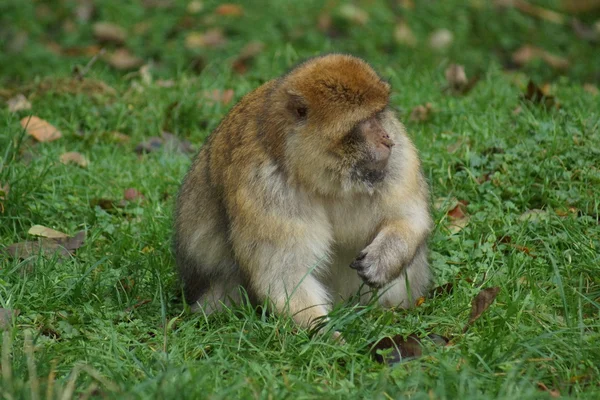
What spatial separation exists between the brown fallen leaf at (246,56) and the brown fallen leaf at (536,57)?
2590 millimetres

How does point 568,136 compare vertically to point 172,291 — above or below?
above

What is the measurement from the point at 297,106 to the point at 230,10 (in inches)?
237

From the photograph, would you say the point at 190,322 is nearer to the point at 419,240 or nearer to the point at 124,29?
the point at 419,240

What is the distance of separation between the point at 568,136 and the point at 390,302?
1869 mm

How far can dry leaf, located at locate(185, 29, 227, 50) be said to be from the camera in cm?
954

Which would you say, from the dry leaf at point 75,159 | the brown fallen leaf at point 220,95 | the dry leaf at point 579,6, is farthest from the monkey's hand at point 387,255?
the dry leaf at point 579,6

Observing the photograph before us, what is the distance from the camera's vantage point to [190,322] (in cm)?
457

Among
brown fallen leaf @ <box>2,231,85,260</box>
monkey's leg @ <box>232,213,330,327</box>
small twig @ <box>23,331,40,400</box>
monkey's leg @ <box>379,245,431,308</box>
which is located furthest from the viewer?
brown fallen leaf @ <box>2,231,85,260</box>

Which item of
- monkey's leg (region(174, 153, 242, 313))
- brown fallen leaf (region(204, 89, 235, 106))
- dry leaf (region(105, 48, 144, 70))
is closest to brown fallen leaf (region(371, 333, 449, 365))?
monkey's leg (region(174, 153, 242, 313))

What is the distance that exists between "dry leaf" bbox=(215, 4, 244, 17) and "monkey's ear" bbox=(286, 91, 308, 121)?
19.2 ft

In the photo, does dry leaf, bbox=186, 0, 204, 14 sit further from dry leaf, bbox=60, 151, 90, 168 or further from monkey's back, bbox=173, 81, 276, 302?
monkey's back, bbox=173, 81, 276, 302

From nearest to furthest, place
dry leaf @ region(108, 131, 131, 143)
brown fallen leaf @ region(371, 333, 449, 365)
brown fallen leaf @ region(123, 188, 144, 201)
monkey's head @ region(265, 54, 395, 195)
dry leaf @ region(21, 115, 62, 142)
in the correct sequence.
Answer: brown fallen leaf @ region(371, 333, 449, 365) → monkey's head @ region(265, 54, 395, 195) → brown fallen leaf @ region(123, 188, 144, 201) → dry leaf @ region(21, 115, 62, 142) → dry leaf @ region(108, 131, 131, 143)

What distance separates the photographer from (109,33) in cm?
984

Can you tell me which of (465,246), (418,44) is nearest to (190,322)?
(465,246)
